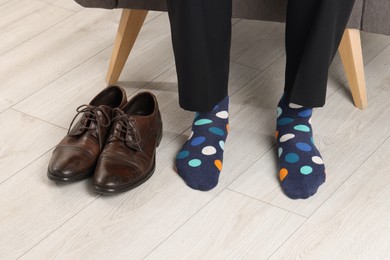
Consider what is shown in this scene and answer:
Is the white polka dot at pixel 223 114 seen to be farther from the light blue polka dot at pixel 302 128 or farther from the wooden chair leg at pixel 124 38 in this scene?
the wooden chair leg at pixel 124 38

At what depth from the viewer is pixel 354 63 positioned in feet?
4.92

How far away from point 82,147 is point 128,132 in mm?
88

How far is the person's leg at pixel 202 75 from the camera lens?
4.07 ft

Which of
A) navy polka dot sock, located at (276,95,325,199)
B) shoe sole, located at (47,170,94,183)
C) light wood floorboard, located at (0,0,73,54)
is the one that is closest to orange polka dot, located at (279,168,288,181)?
navy polka dot sock, located at (276,95,325,199)

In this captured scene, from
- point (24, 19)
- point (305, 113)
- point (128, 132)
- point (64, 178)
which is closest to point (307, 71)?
point (305, 113)

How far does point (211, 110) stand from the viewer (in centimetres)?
138

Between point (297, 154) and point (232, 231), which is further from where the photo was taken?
point (297, 154)

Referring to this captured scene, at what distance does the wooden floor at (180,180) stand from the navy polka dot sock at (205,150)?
21 millimetres

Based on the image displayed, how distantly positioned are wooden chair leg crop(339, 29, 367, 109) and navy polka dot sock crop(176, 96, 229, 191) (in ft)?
0.91

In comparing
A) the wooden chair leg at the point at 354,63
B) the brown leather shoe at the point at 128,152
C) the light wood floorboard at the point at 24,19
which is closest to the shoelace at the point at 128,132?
the brown leather shoe at the point at 128,152

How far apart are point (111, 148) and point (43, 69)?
0.50m

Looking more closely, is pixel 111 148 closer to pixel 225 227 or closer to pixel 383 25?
pixel 225 227

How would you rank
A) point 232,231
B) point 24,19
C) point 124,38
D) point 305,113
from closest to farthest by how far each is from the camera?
1. point 232,231
2. point 305,113
3. point 124,38
4. point 24,19

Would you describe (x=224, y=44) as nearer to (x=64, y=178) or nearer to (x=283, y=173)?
(x=283, y=173)
